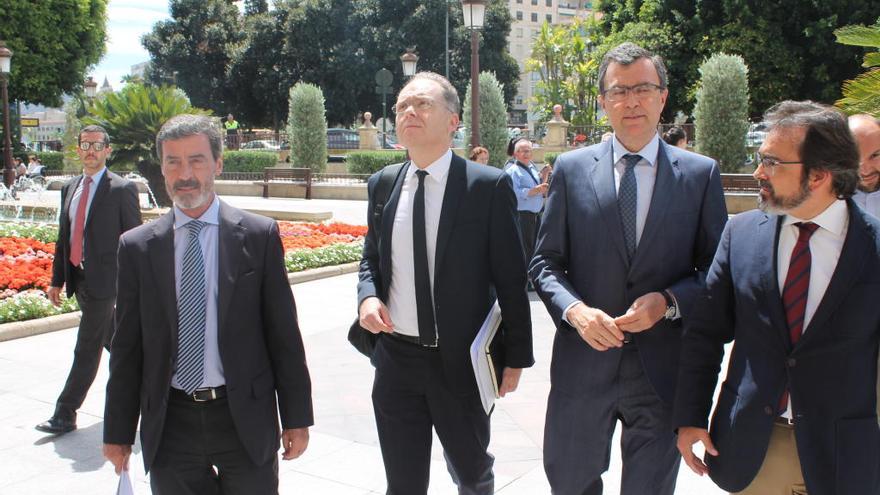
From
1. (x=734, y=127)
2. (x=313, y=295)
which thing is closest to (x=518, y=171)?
(x=313, y=295)

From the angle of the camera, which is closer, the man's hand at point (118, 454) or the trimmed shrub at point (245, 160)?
the man's hand at point (118, 454)

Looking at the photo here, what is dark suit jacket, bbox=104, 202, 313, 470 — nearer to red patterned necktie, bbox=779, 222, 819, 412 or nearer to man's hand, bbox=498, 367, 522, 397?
man's hand, bbox=498, 367, 522, 397

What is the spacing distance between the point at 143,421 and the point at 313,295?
717 centimetres

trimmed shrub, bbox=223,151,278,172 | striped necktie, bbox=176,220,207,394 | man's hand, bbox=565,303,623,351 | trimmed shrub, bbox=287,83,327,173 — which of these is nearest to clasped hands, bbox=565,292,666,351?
man's hand, bbox=565,303,623,351

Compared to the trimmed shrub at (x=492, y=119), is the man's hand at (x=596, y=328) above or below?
below

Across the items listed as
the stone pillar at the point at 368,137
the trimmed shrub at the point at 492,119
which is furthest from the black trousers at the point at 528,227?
the stone pillar at the point at 368,137

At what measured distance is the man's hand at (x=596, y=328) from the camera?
265cm

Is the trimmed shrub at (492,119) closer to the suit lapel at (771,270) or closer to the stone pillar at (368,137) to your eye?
the stone pillar at (368,137)

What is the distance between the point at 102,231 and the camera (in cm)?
521

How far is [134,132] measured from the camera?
15.3 meters

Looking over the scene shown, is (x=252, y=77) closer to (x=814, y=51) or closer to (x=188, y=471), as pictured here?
(x=814, y=51)

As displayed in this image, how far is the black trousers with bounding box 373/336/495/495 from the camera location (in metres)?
3.09

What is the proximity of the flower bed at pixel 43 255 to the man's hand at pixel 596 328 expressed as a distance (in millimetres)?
6243

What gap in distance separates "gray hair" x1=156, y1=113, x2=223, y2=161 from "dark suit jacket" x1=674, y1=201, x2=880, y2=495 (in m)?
1.79
